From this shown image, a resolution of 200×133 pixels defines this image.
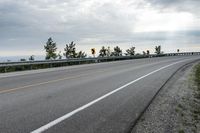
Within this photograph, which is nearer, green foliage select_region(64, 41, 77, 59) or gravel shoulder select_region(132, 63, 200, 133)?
gravel shoulder select_region(132, 63, 200, 133)

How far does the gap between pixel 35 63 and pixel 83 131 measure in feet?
78.2

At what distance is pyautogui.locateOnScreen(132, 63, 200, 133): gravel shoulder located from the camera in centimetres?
609

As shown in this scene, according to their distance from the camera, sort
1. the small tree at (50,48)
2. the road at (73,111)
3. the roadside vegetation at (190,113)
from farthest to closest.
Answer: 1. the small tree at (50,48)
2. the roadside vegetation at (190,113)
3. the road at (73,111)

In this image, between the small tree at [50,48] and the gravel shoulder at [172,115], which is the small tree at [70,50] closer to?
the small tree at [50,48]

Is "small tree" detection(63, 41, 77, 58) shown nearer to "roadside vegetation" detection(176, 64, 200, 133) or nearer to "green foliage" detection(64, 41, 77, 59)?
"green foliage" detection(64, 41, 77, 59)

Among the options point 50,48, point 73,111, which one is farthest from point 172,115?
point 50,48

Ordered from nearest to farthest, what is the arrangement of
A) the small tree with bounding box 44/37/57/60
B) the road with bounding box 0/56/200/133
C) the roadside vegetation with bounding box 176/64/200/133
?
the road with bounding box 0/56/200/133 < the roadside vegetation with bounding box 176/64/200/133 < the small tree with bounding box 44/37/57/60

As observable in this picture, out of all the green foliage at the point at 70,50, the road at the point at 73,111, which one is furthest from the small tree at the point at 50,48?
the road at the point at 73,111

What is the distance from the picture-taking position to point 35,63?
28.8 m

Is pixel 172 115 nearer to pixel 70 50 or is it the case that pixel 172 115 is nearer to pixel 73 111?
pixel 73 111

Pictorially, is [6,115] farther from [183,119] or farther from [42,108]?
[183,119]

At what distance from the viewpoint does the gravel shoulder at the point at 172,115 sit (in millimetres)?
6090

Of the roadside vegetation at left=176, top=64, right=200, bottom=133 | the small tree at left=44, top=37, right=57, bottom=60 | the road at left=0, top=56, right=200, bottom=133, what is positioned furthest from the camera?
the small tree at left=44, top=37, right=57, bottom=60

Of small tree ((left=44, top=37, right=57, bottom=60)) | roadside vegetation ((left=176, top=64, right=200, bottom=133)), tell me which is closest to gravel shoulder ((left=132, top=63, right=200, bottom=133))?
roadside vegetation ((left=176, top=64, right=200, bottom=133))
